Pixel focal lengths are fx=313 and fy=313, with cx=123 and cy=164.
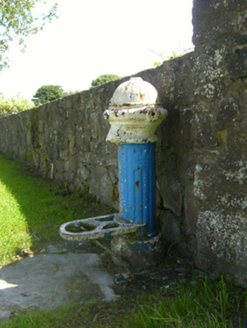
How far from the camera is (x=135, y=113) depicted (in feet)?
6.72

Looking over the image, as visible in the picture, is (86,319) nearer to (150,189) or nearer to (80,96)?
(150,189)

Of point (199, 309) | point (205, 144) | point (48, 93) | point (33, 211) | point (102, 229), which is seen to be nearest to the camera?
point (199, 309)

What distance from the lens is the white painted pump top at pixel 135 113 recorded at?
206 cm

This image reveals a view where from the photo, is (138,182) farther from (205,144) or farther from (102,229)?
(205,144)

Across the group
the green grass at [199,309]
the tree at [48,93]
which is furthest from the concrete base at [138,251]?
the tree at [48,93]

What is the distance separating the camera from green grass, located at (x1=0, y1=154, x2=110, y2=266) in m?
2.84

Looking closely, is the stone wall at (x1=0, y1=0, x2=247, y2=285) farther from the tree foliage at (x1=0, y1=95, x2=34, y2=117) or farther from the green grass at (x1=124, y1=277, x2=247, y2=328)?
the tree foliage at (x1=0, y1=95, x2=34, y2=117)

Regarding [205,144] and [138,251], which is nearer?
[205,144]

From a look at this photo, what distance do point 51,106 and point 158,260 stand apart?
3.69 meters

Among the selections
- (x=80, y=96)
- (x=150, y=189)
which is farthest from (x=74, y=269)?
(x=80, y=96)

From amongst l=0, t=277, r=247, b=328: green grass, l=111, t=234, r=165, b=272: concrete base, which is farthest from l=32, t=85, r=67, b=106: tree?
l=0, t=277, r=247, b=328: green grass

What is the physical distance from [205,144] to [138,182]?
1.92ft

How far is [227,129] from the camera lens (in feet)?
5.52

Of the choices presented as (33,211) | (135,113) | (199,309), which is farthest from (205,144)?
(33,211)
